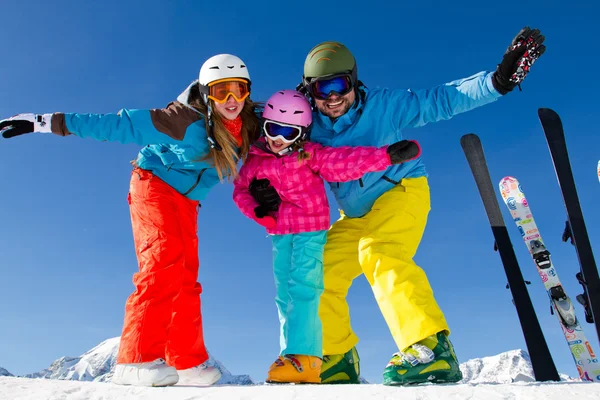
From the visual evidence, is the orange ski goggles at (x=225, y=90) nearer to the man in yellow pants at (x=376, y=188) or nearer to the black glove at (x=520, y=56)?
the man in yellow pants at (x=376, y=188)

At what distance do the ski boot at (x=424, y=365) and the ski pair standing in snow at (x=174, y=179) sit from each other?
5.33 ft

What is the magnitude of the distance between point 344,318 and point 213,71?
242 cm

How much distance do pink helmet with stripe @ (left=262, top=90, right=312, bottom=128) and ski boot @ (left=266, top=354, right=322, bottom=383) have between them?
1906mm

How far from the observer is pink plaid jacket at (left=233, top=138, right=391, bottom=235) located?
4160 millimetres

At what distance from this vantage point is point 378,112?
4543mm

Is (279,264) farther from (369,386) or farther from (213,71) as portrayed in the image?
(213,71)

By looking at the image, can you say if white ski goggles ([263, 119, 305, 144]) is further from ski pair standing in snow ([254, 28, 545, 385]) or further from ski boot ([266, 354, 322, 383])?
ski boot ([266, 354, 322, 383])

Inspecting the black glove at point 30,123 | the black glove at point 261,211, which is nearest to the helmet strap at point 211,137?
the black glove at point 261,211

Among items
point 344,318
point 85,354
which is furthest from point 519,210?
point 85,354

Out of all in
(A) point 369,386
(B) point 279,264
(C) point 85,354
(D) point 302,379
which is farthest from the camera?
(C) point 85,354

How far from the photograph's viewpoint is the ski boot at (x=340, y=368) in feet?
14.1

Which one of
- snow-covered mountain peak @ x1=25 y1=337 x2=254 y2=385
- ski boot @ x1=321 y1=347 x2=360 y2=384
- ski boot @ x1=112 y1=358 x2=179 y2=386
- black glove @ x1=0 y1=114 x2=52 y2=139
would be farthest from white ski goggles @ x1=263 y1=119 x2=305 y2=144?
snow-covered mountain peak @ x1=25 y1=337 x2=254 y2=385

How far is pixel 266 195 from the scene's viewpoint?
4348 millimetres

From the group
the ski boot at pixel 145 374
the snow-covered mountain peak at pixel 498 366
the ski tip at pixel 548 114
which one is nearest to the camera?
the ski boot at pixel 145 374
